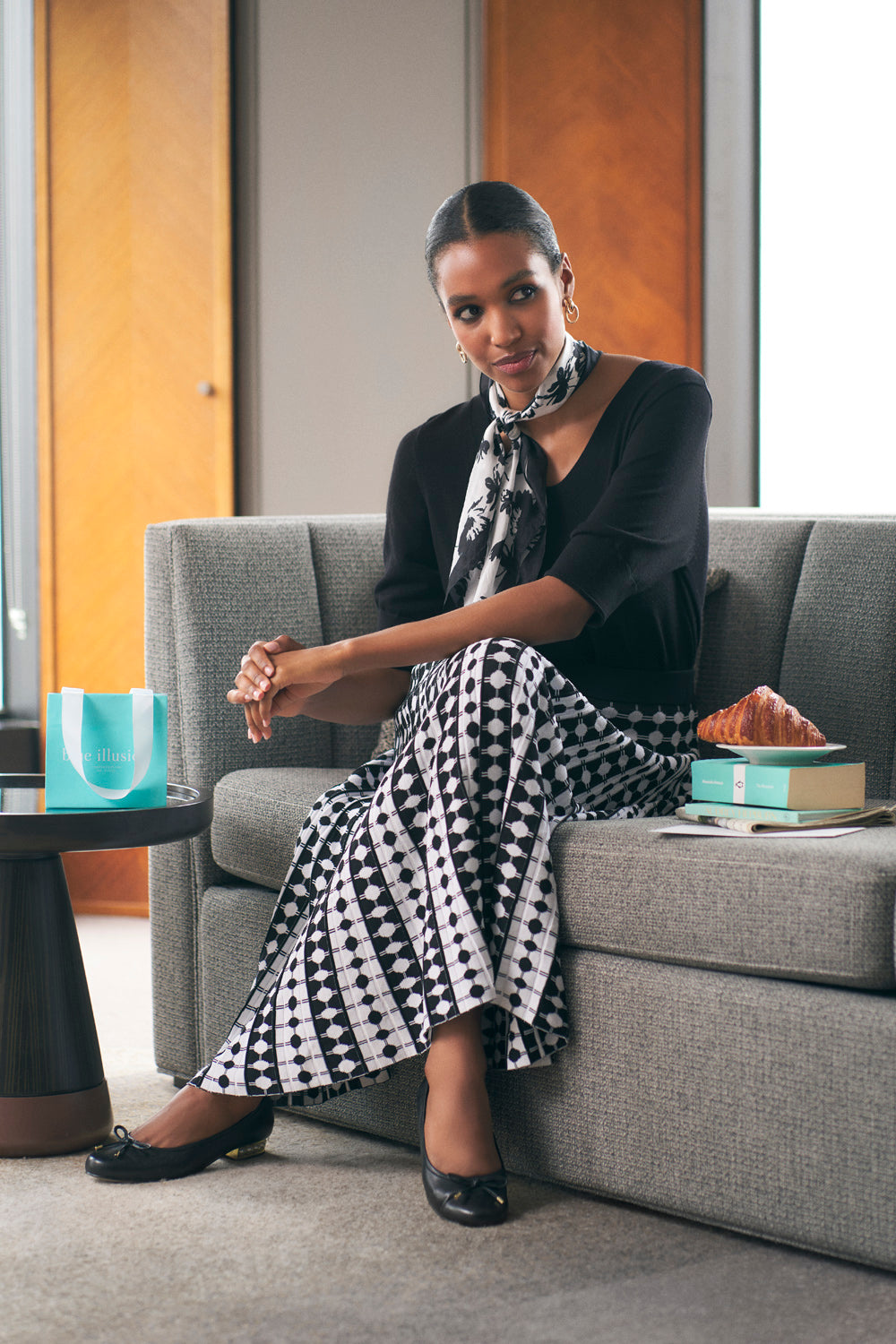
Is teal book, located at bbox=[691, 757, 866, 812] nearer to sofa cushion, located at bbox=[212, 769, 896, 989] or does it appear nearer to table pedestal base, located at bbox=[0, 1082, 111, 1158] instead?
sofa cushion, located at bbox=[212, 769, 896, 989]

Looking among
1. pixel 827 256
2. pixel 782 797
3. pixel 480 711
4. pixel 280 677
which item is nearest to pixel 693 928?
pixel 782 797

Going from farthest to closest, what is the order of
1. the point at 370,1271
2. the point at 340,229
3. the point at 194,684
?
1. the point at 340,229
2. the point at 194,684
3. the point at 370,1271

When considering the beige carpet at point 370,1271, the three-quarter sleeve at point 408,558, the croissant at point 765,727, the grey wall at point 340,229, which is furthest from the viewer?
the grey wall at point 340,229

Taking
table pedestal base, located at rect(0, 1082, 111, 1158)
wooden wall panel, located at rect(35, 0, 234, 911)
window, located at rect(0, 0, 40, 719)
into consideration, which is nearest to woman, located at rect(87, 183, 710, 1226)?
table pedestal base, located at rect(0, 1082, 111, 1158)

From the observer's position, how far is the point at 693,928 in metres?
1.39

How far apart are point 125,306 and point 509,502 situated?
191 cm

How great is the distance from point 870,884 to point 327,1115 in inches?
33.1

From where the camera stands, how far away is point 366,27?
10.8ft

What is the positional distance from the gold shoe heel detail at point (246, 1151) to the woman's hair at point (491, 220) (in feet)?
3.68

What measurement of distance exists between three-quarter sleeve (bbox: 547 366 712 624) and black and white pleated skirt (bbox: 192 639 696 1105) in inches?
5.6

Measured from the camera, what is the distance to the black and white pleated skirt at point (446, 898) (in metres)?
1.46

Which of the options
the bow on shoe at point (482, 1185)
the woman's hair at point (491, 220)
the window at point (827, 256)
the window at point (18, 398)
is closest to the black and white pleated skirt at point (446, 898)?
the bow on shoe at point (482, 1185)

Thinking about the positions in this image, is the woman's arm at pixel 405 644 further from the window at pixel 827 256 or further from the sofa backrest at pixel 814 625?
the window at pixel 827 256

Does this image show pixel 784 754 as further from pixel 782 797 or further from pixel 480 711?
pixel 480 711
